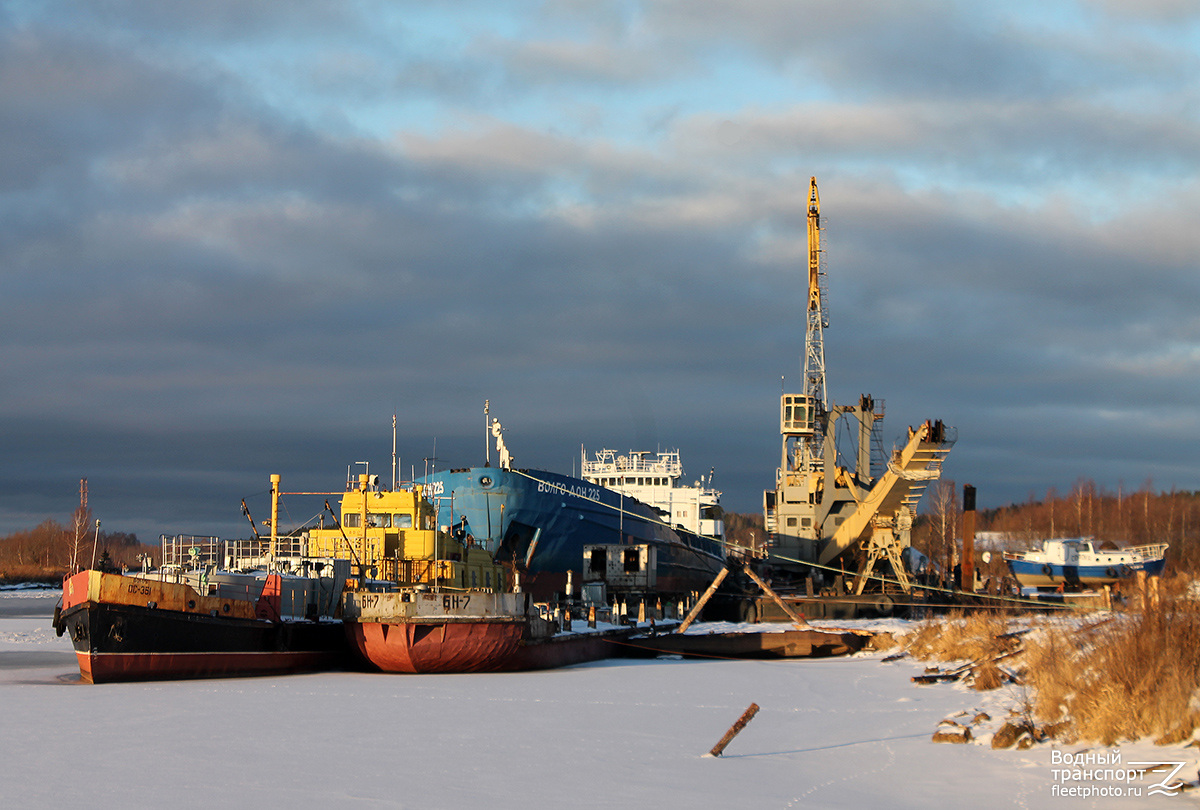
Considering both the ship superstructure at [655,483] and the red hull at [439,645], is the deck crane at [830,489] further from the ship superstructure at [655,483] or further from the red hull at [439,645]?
the red hull at [439,645]

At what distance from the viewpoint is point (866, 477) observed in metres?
57.9

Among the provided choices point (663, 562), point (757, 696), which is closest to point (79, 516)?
point (663, 562)

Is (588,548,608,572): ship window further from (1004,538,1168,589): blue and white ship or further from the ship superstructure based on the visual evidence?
(1004,538,1168,589): blue and white ship

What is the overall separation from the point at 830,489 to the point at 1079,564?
2871cm

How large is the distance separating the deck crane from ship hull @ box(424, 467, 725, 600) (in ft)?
26.2

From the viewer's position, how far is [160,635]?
1003 inches

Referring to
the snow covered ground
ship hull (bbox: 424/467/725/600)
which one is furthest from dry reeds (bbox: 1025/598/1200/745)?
ship hull (bbox: 424/467/725/600)

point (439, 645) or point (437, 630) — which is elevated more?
point (437, 630)

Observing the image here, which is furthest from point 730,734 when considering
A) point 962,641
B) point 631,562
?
point 631,562

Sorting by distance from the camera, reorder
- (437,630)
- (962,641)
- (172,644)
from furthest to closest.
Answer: (962,641) → (437,630) → (172,644)

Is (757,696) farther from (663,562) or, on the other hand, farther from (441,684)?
(663,562)

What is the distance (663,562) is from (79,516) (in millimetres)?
86292

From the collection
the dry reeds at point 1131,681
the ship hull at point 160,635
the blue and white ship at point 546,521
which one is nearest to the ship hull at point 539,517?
the blue and white ship at point 546,521

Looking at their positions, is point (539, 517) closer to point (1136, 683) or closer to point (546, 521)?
point (546, 521)
